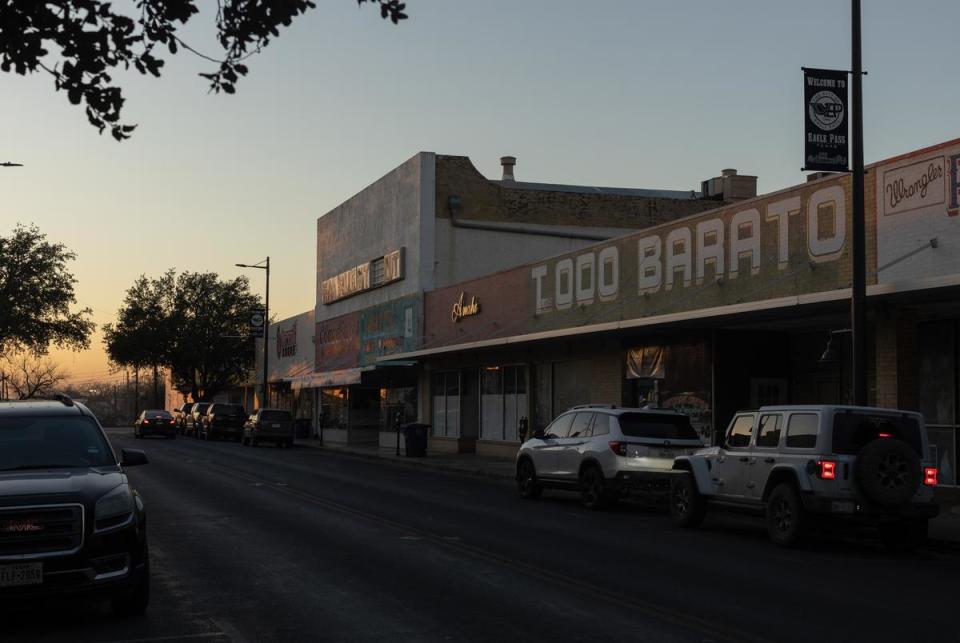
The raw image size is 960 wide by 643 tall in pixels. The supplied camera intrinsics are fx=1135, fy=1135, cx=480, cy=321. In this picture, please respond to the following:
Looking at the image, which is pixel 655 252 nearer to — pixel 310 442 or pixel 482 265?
pixel 482 265

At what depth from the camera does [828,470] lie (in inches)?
569

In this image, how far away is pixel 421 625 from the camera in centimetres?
899

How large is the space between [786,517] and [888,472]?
56.7 inches

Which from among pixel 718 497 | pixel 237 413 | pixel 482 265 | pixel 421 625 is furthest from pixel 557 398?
pixel 237 413

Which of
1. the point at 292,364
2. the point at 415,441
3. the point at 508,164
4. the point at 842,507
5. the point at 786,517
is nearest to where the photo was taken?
the point at 842,507

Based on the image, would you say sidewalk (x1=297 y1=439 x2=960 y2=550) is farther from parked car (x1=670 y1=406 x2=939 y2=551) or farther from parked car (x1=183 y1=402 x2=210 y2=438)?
parked car (x1=183 y1=402 x2=210 y2=438)

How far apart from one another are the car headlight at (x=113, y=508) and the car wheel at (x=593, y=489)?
39.6 feet

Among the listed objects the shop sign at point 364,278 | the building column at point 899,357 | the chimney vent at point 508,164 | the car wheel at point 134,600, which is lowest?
the car wheel at point 134,600

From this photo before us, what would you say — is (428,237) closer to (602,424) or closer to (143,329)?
(602,424)

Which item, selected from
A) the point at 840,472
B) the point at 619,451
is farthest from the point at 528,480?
the point at 840,472

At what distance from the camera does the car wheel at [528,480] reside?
2222 centimetres

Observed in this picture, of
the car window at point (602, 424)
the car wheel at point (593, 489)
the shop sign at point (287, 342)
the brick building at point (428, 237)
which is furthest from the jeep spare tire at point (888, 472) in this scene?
the shop sign at point (287, 342)

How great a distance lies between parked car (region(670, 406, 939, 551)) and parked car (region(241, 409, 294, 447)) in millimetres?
35177

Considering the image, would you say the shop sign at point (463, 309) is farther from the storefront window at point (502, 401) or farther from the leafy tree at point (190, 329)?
the leafy tree at point (190, 329)
